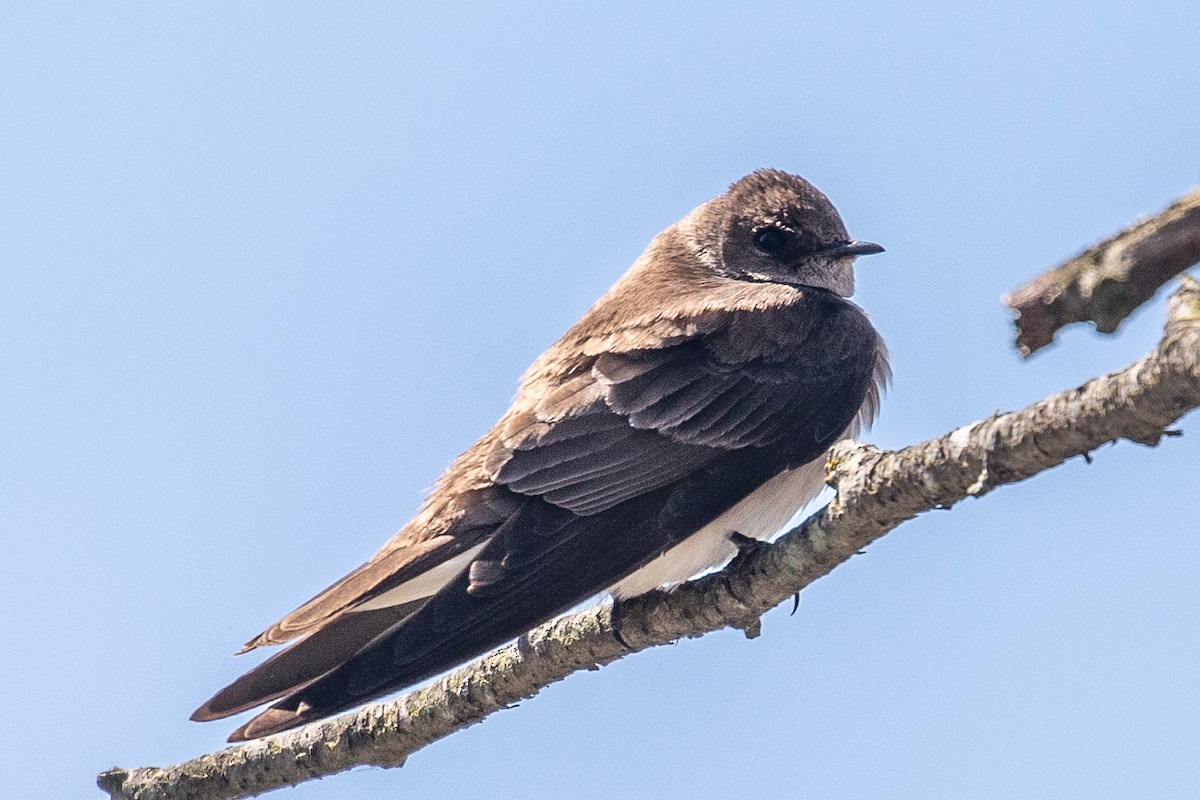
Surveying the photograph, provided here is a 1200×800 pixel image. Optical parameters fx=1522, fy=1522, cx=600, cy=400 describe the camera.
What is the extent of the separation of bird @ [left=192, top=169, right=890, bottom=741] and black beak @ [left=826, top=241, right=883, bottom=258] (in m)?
0.49

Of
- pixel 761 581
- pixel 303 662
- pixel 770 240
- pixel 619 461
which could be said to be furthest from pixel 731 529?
pixel 770 240

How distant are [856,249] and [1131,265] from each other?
506cm

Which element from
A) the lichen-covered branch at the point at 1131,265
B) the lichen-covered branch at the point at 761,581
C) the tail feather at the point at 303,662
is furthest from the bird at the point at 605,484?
the lichen-covered branch at the point at 1131,265

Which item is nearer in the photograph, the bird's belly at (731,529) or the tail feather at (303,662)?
the tail feather at (303,662)

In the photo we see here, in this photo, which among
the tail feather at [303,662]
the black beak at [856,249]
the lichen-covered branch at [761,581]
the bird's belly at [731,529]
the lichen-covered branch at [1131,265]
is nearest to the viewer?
the lichen-covered branch at [1131,265]

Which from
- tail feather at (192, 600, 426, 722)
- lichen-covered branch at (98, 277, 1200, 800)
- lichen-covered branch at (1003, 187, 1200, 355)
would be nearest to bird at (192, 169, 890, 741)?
tail feather at (192, 600, 426, 722)

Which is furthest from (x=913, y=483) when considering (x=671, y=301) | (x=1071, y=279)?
(x=671, y=301)

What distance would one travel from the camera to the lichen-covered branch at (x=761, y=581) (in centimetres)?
354

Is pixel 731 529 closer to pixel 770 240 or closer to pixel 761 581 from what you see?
pixel 761 581

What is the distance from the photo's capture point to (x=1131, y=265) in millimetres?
2994

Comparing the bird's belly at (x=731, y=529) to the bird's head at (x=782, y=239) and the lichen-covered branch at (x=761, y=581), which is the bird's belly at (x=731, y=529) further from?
the bird's head at (x=782, y=239)

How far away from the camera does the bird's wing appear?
5.52m

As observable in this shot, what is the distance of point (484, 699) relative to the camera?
5.57 meters

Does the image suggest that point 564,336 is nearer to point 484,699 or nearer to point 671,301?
point 671,301
